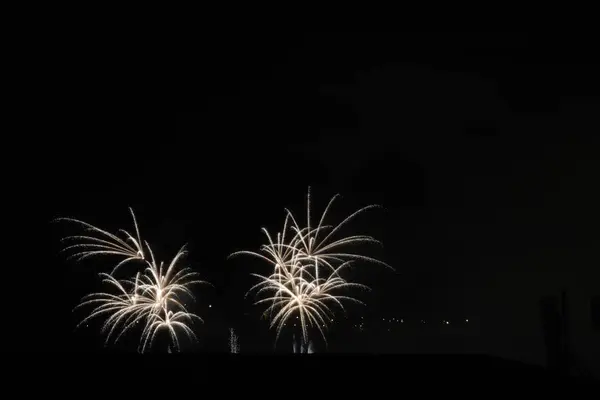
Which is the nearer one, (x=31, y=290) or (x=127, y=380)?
(x=127, y=380)

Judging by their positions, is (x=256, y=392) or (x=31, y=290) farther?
(x=31, y=290)

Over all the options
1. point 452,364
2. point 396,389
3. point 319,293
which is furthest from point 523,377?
point 319,293

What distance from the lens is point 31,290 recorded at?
5741cm

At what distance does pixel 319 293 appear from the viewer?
4222 centimetres

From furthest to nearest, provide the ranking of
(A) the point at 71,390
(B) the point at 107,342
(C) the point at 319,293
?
(B) the point at 107,342, (C) the point at 319,293, (A) the point at 71,390

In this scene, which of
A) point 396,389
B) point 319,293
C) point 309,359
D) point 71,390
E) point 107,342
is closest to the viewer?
point 71,390

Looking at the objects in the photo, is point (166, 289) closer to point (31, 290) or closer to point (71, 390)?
point (31, 290)

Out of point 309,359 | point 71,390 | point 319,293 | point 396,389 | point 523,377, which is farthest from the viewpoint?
point 319,293

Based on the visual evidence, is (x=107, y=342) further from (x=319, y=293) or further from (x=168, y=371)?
(x=168, y=371)

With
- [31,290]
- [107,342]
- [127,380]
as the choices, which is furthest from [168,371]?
[31,290]

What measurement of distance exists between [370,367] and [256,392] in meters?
3.72

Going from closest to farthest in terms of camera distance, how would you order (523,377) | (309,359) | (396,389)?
(396,389) → (523,377) → (309,359)

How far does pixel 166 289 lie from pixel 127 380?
94.3ft

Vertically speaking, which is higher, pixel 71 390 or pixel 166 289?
pixel 166 289
